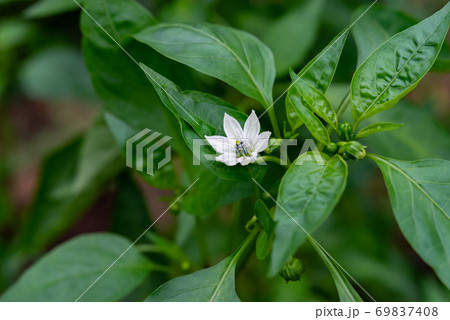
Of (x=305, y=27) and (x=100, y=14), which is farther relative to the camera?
(x=305, y=27)

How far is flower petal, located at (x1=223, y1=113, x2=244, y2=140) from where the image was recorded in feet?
2.06

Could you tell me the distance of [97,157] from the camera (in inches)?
42.5

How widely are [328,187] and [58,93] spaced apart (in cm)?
120

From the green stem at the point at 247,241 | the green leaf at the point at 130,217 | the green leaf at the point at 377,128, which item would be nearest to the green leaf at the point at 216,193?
the green stem at the point at 247,241

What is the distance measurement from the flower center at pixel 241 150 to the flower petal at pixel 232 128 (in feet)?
0.04

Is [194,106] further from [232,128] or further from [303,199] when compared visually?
[303,199]

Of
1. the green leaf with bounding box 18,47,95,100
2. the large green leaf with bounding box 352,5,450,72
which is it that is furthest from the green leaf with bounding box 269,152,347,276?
the green leaf with bounding box 18,47,95,100

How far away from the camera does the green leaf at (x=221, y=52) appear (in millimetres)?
688

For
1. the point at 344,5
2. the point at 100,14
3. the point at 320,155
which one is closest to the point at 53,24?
the point at 100,14

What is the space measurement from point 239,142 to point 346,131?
0.51 ft
